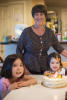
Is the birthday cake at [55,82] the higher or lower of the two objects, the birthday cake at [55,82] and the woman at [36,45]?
the lower

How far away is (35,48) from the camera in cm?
153

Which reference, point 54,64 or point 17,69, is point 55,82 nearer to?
point 17,69

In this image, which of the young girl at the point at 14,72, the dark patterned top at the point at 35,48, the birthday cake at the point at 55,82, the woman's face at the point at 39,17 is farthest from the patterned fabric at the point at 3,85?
the woman's face at the point at 39,17

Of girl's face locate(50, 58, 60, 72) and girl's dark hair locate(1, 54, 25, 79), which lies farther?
girl's face locate(50, 58, 60, 72)

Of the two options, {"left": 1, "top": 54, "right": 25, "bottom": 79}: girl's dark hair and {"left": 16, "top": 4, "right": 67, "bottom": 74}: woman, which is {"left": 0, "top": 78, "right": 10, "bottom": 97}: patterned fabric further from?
{"left": 16, "top": 4, "right": 67, "bottom": 74}: woman

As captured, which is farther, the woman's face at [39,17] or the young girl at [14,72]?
the woman's face at [39,17]

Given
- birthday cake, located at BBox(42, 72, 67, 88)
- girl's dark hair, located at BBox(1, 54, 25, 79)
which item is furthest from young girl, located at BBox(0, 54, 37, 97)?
birthday cake, located at BBox(42, 72, 67, 88)

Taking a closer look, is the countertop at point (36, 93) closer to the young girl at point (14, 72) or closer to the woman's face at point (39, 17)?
the young girl at point (14, 72)

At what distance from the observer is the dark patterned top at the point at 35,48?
5.04 feet

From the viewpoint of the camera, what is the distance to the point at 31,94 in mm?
988

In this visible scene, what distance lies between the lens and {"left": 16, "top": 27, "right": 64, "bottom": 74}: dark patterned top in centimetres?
154

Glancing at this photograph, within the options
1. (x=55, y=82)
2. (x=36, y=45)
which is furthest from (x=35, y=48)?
(x=55, y=82)

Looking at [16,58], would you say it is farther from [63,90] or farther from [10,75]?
[63,90]

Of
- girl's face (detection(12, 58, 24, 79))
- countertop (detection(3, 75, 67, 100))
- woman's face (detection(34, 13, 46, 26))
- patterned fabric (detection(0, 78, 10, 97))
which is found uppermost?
woman's face (detection(34, 13, 46, 26))
